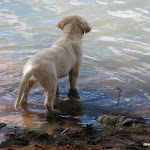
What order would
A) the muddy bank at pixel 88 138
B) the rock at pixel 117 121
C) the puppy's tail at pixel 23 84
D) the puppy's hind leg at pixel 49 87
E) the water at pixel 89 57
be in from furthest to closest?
the water at pixel 89 57 < the puppy's hind leg at pixel 49 87 < the rock at pixel 117 121 < the puppy's tail at pixel 23 84 < the muddy bank at pixel 88 138

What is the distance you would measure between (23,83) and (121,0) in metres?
12.1

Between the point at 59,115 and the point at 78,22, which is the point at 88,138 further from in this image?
the point at 78,22

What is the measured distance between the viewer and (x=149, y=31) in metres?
10.8

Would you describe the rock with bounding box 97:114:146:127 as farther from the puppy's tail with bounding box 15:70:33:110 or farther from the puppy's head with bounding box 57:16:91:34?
the puppy's head with bounding box 57:16:91:34

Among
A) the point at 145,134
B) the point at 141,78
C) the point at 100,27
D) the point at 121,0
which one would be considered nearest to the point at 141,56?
the point at 141,78

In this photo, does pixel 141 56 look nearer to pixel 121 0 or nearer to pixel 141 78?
pixel 141 78

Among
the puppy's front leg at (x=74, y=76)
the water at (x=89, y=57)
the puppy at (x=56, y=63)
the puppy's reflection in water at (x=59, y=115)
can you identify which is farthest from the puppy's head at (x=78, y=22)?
the puppy's reflection in water at (x=59, y=115)

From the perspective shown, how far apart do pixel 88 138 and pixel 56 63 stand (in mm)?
1556

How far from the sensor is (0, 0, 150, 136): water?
5.50 m

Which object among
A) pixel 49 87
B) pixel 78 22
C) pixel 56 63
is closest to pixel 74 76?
pixel 78 22

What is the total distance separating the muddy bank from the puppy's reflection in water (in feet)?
1.22

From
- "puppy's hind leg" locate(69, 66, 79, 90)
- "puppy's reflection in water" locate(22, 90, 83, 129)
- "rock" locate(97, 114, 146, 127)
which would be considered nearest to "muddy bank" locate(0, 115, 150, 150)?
"rock" locate(97, 114, 146, 127)

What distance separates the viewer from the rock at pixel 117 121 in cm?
470

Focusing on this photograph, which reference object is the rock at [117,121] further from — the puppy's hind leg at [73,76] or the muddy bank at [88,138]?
the puppy's hind leg at [73,76]
